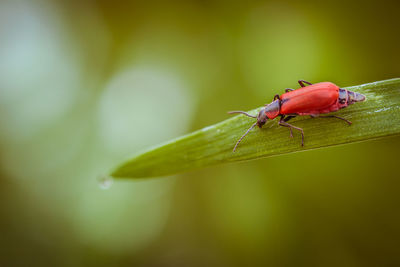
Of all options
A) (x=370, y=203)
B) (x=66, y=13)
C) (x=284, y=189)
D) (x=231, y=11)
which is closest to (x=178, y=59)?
(x=231, y=11)

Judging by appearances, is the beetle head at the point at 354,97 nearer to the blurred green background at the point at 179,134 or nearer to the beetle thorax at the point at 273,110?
the beetle thorax at the point at 273,110

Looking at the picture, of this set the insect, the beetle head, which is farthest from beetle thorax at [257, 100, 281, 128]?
the beetle head

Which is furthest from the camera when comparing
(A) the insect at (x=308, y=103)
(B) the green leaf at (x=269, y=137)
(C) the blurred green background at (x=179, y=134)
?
(C) the blurred green background at (x=179, y=134)

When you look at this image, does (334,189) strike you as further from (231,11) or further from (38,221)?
(38,221)

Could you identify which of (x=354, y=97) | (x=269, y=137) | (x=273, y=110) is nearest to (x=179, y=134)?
(x=273, y=110)

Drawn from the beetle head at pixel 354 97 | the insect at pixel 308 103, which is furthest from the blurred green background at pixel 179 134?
the beetle head at pixel 354 97

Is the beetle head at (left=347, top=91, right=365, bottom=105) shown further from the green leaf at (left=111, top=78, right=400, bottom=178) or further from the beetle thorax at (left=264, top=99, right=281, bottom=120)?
the beetle thorax at (left=264, top=99, right=281, bottom=120)
